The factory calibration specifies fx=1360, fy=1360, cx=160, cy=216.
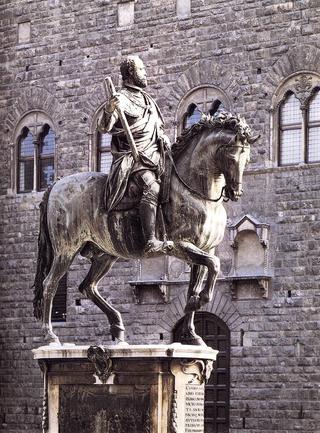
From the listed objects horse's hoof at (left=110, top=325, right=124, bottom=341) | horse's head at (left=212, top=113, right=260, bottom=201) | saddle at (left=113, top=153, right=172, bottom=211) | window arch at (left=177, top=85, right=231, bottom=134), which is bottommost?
horse's hoof at (left=110, top=325, right=124, bottom=341)

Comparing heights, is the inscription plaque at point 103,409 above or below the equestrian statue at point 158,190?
below

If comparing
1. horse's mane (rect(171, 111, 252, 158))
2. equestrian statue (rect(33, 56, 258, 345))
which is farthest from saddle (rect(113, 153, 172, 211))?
horse's mane (rect(171, 111, 252, 158))

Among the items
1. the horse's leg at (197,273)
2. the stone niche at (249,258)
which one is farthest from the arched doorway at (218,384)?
the horse's leg at (197,273)

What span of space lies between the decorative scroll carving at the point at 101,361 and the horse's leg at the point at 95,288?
2.87 feet

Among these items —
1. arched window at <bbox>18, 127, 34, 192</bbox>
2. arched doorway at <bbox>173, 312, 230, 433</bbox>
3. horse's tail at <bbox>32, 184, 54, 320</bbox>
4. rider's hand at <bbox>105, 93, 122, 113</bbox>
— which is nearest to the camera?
rider's hand at <bbox>105, 93, 122, 113</bbox>

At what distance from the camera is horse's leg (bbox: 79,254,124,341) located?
14.9 m

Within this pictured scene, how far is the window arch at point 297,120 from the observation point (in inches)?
959

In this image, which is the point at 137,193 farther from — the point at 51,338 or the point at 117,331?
the point at 51,338

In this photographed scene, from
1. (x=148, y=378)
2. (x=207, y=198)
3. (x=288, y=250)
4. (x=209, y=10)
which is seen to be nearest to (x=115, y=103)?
(x=207, y=198)

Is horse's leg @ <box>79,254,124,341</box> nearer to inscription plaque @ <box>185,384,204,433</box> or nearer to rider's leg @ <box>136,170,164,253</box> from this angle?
rider's leg @ <box>136,170,164,253</box>

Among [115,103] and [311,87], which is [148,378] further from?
[311,87]

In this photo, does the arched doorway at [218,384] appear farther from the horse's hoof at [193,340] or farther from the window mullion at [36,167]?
the horse's hoof at [193,340]

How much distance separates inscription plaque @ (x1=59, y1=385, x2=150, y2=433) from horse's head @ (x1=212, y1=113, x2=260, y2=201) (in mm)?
2255

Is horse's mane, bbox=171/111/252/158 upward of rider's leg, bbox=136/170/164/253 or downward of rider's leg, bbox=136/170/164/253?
upward
